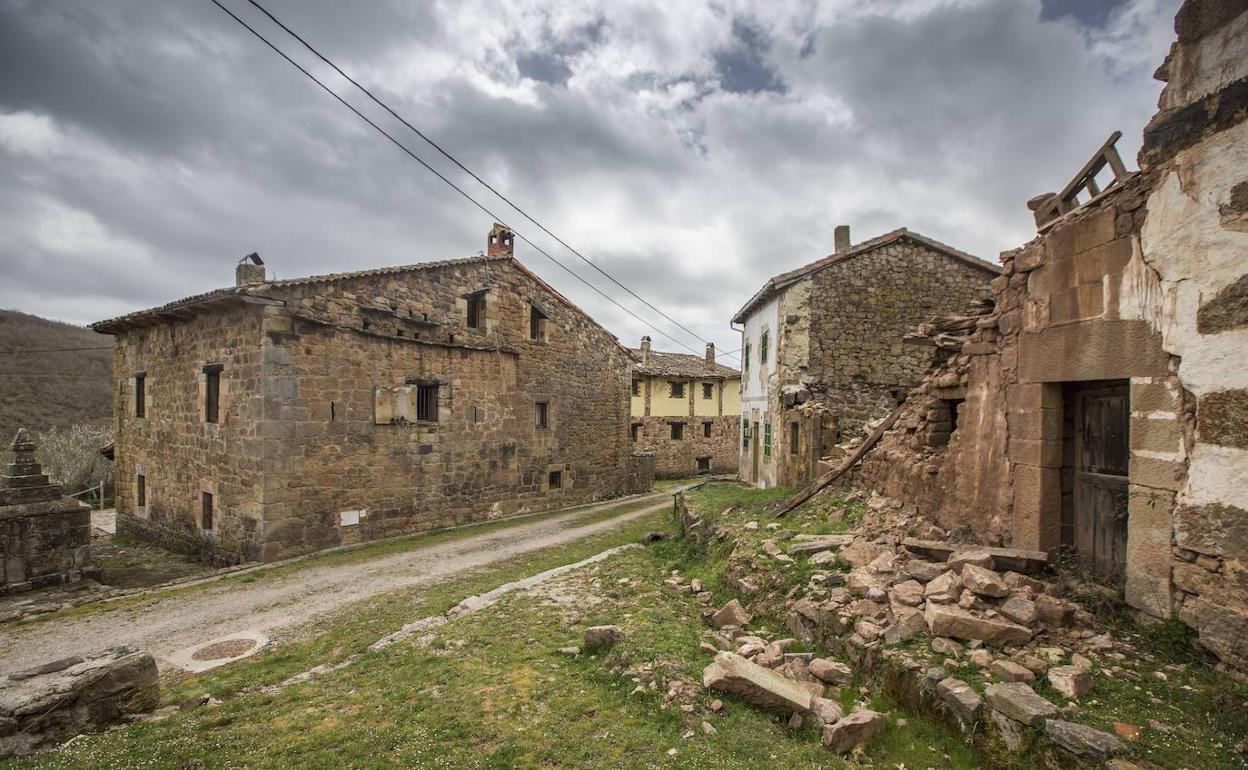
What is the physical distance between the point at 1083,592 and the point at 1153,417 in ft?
5.33

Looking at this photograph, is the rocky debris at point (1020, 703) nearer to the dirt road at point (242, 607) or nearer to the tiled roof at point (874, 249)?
the dirt road at point (242, 607)

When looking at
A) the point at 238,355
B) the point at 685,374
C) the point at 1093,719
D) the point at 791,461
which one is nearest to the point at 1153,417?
the point at 1093,719

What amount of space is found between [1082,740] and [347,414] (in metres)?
12.8

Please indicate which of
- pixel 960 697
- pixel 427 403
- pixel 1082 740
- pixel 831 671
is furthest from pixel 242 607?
pixel 1082 740

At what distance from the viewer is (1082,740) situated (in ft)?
10.00

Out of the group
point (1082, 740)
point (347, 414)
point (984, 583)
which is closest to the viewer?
point (1082, 740)

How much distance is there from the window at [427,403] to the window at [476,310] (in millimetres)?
2369

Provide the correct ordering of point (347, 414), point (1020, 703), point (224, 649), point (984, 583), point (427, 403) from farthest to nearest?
point (427, 403), point (347, 414), point (224, 649), point (984, 583), point (1020, 703)

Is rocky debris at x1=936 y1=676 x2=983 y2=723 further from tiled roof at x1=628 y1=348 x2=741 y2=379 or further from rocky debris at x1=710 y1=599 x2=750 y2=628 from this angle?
tiled roof at x1=628 y1=348 x2=741 y2=379

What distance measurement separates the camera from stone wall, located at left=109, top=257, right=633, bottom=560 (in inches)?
426

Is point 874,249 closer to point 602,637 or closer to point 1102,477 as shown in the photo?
point 1102,477

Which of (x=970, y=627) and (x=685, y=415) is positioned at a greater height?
(x=685, y=415)

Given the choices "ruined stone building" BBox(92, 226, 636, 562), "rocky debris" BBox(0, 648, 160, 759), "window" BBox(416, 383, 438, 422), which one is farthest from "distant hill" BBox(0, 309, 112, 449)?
"rocky debris" BBox(0, 648, 160, 759)

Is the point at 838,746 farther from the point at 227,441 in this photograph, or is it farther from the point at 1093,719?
the point at 227,441
